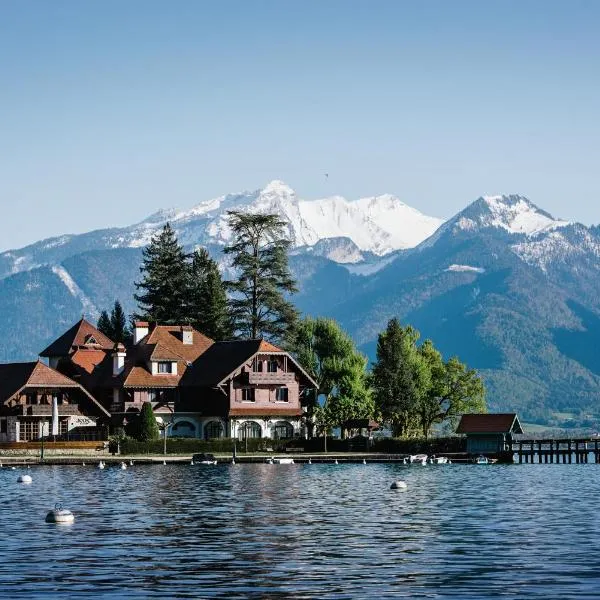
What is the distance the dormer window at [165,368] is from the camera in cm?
15688

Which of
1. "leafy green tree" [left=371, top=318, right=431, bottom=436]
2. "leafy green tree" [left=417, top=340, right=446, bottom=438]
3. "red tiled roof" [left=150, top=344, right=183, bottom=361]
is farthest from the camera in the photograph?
"leafy green tree" [left=417, top=340, right=446, bottom=438]

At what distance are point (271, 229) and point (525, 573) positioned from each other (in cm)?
12376

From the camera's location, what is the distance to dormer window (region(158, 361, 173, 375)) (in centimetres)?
15688

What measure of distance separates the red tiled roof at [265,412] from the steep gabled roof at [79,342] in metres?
23.5

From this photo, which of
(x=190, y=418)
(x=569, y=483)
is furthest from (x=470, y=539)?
(x=190, y=418)

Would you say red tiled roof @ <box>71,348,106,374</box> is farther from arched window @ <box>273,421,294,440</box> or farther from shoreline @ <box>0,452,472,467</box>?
shoreline @ <box>0,452,472,467</box>

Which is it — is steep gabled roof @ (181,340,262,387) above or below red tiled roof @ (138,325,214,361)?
below

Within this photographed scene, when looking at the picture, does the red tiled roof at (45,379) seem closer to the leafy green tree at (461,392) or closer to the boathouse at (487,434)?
the boathouse at (487,434)

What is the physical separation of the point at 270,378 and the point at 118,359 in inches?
698

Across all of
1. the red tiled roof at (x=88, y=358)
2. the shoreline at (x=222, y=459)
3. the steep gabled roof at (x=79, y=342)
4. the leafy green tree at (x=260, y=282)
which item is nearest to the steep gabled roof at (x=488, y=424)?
the shoreline at (x=222, y=459)

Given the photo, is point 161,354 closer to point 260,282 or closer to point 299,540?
point 260,282

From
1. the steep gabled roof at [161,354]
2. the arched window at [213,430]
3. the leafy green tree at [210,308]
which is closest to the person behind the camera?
the arched window at [213,430]

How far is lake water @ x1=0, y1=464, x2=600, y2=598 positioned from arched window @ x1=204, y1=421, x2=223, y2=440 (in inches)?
2113

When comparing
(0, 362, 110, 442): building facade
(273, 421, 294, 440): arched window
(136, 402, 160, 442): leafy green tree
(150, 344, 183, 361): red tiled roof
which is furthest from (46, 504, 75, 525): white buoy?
(150, 344, 183, 361): red tiled roof
